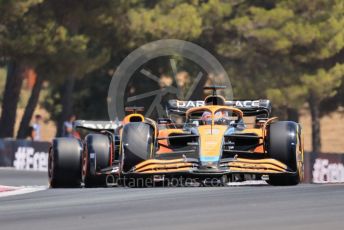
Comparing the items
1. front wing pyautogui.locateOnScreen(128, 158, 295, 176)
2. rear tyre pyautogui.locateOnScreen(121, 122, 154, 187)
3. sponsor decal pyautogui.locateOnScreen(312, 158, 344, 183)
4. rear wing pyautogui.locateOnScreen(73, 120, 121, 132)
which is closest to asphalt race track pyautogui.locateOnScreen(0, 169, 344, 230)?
front wing pyautogui.locateOnScreen(128, 158, 295, 176)

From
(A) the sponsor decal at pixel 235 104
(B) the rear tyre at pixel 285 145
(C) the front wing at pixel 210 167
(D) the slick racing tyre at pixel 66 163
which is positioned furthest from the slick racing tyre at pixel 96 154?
(B) the rear tyre at pixel 285 145

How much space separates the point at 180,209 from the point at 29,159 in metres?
22.3

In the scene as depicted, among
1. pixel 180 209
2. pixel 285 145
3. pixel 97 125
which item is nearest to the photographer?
pixel 180 209

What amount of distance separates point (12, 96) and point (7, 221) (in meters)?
32.1

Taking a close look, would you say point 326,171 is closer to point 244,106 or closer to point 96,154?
point 244,106

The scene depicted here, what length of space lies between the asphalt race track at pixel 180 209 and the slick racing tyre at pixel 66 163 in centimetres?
162

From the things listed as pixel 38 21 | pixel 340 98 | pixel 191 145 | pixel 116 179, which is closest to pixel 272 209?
pixel 191 145

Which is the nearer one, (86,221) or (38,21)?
(86,221)

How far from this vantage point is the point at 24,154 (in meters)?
34.7

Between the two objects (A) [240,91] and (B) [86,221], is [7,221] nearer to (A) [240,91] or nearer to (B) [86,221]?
(B) [86,221]

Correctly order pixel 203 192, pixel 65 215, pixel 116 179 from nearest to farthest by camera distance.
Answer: pixel 65 215, pixel 203 192, pixel 116 179

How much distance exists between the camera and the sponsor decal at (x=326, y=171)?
27766 mm

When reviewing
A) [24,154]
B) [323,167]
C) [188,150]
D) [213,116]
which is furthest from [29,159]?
[188,150]

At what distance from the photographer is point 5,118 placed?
143 feet
